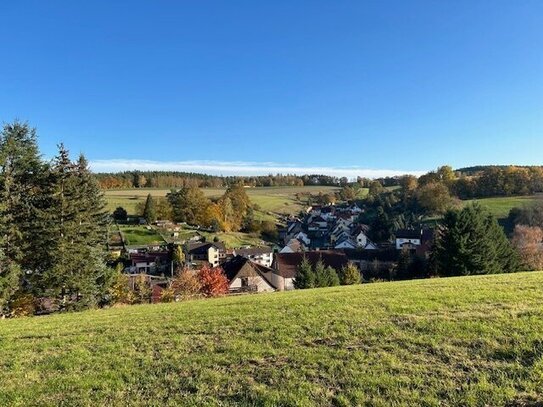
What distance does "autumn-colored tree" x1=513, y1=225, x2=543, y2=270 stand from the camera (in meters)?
46.2

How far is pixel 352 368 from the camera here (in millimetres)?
7129

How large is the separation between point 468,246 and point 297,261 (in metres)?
29.8

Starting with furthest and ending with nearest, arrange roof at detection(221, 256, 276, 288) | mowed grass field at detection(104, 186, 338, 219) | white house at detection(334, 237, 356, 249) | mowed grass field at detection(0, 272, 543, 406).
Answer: mowed grass field at detection(104, 186, 338, 219) < white house at detection(334, 237, 356, 249) < roof at detection(221, 256, 276, 288) < mowed grass field at detection(0, 272, 543, 406)

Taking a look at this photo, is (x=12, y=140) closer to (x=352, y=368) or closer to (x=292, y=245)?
(x=352, y=368)

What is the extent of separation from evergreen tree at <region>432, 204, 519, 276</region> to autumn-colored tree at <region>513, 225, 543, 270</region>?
11021mm

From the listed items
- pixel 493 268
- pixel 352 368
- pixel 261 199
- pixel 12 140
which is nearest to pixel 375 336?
pixel 352 368

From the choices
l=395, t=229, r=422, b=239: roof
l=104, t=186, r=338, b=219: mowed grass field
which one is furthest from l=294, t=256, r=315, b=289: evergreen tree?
l=104, t=186, r=338, b=219: mowed grass field

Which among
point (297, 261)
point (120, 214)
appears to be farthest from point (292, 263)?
point (120, 214)

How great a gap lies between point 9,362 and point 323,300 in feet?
31.6

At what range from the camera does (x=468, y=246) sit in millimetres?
35188

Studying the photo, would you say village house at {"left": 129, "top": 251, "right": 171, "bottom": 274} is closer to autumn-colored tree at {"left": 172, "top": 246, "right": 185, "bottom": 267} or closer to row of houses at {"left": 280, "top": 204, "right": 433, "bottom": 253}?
autumn-colored tree at {"left": 172, "top": 246, "right": 185, "bottom": 267}

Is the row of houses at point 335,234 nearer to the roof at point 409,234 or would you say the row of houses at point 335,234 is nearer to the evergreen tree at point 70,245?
the roof at point 409,234

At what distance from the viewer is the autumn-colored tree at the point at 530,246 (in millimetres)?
46219

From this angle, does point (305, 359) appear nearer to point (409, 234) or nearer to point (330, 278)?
point (330, 278)
